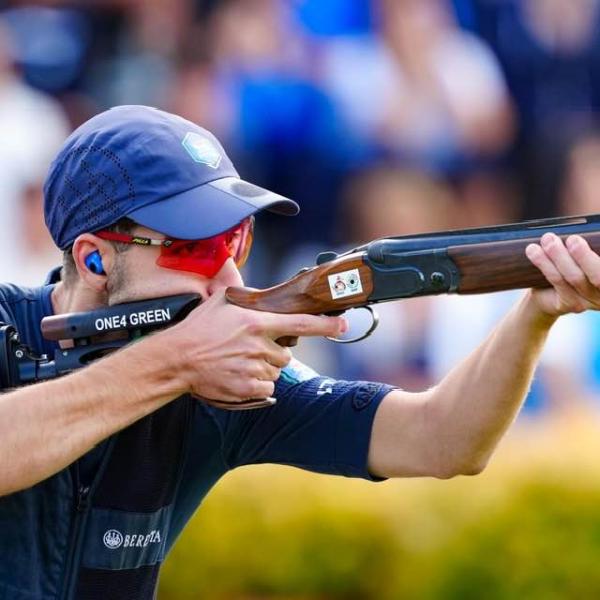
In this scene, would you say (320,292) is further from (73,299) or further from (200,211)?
(73,299)

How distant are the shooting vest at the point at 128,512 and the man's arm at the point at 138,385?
336mm

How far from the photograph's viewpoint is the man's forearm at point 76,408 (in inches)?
146

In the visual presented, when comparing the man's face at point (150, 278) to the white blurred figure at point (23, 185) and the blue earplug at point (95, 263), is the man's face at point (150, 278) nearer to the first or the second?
the blue earplug at point (95, 263)

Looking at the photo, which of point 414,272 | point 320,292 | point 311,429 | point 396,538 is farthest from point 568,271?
point 396,538

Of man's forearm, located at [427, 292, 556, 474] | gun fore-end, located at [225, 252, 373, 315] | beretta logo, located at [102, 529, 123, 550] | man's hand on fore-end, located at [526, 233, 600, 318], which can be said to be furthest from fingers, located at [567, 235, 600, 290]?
beretta logo, located at [102, 529, 123, 550]

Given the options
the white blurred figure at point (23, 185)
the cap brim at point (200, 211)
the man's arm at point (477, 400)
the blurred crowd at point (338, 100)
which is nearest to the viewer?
the man's arm at point (477, 400)

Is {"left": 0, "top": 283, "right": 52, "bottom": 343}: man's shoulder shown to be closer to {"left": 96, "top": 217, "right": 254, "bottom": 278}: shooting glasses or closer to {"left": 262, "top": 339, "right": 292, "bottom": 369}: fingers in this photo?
{"left": 96, "top": 217, "right": 254, "bottom": 278}: shooting glasses

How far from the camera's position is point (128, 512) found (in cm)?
409

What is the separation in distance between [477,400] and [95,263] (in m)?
1.11

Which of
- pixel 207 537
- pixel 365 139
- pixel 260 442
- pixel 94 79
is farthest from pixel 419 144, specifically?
pixel 260 442

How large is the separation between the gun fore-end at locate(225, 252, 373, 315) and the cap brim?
0.19 m

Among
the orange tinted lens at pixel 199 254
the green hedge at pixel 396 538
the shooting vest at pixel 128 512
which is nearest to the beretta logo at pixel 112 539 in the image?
the shooting vest at pixel 128 512

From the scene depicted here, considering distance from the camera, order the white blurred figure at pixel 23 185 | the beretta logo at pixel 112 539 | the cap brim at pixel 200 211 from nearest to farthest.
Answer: the cap brim at pixel 200 211 → the beretta logo at pixel 112 539 → the white blurred figure at pixel 23 185

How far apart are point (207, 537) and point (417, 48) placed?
3750mm
